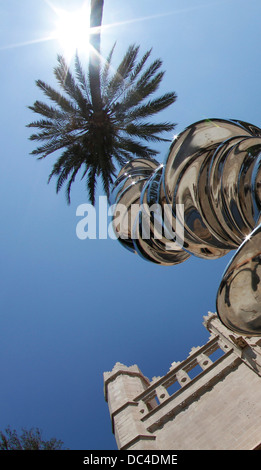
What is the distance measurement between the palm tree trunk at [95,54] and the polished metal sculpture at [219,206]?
8821 mm

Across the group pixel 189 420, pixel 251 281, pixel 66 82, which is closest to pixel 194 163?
pixel 251 281

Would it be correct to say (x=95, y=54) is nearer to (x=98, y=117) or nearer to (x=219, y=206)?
(x=98, y=117)

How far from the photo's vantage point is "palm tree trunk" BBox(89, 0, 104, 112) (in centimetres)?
870

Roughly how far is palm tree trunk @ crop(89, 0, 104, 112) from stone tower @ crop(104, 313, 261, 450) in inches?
445

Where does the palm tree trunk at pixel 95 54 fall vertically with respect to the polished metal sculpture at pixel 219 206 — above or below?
above

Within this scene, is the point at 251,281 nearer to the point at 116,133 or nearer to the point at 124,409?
the point at 116,133

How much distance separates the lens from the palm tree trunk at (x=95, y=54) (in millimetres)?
8703

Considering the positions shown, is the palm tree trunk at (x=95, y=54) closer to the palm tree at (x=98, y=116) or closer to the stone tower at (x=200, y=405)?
the palm tree at (x=98, y=116)

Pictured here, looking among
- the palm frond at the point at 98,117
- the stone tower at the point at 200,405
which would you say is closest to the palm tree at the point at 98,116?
the palm frond at the point at 98,117

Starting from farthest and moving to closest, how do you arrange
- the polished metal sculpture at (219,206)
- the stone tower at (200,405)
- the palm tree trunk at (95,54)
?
the stone tower at (200,405), the palm tree trunk at (95,54), the polished metal sculpture at (219,206)

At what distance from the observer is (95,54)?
9523mm

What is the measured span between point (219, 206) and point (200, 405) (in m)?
13.5

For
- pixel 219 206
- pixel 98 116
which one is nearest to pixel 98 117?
pixel 98 116
